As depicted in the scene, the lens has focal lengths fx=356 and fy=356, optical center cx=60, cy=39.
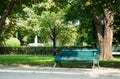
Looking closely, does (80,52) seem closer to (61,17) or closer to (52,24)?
(61,17)

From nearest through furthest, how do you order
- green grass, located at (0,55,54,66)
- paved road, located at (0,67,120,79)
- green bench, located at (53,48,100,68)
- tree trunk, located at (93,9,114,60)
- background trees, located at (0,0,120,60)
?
paved road, located at (0,67,120,79) → green bench, located at (53,48,100,68) → background trees, located at (0,0,120,60) → green grass, located at (0,55,54,66) → tree trunk, located at (93,9,114,60)

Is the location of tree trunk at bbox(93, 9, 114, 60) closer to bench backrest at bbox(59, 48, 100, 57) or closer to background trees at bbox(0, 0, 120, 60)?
background trees at bbox(0, 0, 120, 60)

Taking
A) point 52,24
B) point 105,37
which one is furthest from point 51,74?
point 52,24

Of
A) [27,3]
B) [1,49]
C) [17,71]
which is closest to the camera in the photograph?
[17,71]

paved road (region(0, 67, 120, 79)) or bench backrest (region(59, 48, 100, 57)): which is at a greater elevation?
bench backrest (region(59, 48, 100, 57))

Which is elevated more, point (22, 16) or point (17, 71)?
point (22, 16)

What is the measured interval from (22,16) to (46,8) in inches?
88.9

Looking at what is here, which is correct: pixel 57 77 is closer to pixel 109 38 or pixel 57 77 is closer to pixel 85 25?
pixel 109 38

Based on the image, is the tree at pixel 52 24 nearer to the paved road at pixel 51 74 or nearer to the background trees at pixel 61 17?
the background trees at pixel 61 17

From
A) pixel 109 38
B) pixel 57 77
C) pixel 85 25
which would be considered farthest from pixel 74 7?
pixel 85 25

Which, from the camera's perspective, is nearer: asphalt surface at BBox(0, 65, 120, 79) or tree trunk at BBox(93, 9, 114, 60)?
asphalt surface at BBox(0, 65, 120, 79)

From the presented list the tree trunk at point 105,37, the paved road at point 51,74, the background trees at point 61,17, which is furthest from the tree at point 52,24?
the paved road at point 51,74

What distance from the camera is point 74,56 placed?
63.7 ft

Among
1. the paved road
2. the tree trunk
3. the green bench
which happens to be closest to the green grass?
the green bench
